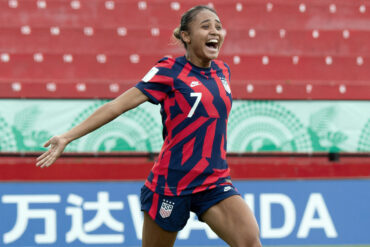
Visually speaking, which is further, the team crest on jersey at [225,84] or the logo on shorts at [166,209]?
the team crest on jersey at [225,84]

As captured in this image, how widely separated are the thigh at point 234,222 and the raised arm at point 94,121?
61 cm

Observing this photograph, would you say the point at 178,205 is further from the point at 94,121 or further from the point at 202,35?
the point at 202,35

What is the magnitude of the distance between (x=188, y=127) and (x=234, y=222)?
473mm

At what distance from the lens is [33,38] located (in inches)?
307

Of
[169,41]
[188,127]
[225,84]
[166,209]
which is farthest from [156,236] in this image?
[169,41]

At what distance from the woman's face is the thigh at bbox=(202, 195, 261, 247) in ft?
2.18

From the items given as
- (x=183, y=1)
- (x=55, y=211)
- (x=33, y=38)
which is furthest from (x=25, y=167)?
(x=183, y=1)

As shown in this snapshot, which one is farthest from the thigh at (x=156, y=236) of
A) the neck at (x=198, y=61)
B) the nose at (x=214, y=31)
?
the nose at (x=214, y=31)

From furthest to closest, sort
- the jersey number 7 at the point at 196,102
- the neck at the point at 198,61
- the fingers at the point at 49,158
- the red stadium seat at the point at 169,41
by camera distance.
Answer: the red stadium seat at the point at 169,41 → the neck at the point at 198,61 → the jersey number 7 at the point at 196,102 → the fingers at the point at 49,158

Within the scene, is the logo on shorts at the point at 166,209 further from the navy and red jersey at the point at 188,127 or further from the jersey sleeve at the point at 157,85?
the jersey sleeve at the point at 157,85

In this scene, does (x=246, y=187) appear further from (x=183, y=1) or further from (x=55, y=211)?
(x=183, y=1)

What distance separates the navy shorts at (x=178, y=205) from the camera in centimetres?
290

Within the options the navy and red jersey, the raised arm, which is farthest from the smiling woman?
the raised arm

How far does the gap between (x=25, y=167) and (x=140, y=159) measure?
1.11 metres
